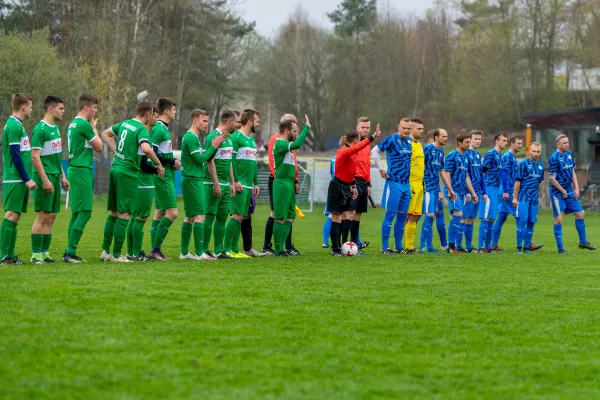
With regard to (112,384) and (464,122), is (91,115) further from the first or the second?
(464,122)

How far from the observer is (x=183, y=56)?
55.6 m

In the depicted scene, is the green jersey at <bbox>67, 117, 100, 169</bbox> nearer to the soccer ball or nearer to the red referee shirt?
the red referee shirt

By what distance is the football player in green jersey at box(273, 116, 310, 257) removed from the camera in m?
12.8

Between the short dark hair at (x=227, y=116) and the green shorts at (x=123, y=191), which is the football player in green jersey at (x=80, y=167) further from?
the short dark hair at (x=227, y=116)

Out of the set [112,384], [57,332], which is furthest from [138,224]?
[112,384]

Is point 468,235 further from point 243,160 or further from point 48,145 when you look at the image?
point 48,145

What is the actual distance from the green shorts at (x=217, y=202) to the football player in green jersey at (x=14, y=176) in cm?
265

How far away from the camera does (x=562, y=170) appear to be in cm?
1611

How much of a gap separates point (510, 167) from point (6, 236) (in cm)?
900

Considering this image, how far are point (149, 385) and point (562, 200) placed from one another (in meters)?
12.4

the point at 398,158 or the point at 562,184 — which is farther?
the point at 562,184

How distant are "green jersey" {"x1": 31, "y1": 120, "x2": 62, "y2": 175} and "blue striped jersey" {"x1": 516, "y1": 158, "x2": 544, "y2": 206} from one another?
810 centimetres

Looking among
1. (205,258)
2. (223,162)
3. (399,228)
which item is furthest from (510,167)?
(205,258)

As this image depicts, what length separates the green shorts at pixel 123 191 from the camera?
1126 cm
